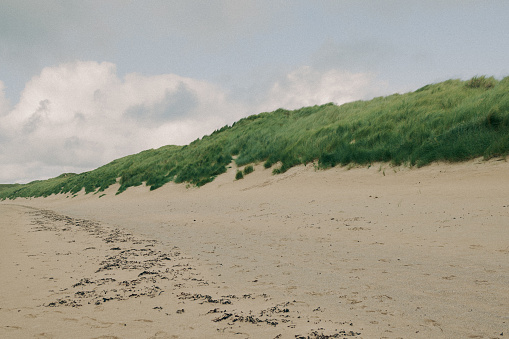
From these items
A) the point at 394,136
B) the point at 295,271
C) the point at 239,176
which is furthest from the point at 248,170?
the point at 295,271

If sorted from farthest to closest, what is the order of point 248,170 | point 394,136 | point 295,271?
point 248,170 < point 394,136 < point 295,271

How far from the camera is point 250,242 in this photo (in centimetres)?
687

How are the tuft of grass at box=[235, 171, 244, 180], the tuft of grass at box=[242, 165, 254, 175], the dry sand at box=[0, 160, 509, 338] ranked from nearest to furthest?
1. the dry sand at box=[0, 160, 509, 338]
2. the tuft of grass at box=[235, 171, 244, 180]
3. the tuft of grass at box=[242, 165, 254, 175]

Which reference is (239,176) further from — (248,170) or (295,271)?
(295,271)

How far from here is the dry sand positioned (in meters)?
3.04

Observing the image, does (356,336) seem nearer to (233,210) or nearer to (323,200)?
(323,200)

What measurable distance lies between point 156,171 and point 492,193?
78.5ft

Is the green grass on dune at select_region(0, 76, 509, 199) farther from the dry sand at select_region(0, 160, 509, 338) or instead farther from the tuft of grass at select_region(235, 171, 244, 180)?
the tuft of grass at select_region(235, 171, 244, 180)

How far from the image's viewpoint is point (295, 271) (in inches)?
187

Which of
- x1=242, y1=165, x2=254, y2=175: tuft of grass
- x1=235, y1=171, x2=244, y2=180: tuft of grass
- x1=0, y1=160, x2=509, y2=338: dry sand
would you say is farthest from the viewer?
x1=242, y1=165, x2=254, y2=175: tuft of grass

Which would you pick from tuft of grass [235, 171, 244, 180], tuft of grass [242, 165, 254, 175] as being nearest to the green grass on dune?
tuft of grass [242, 165, 254, 175]

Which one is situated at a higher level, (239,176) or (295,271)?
(239,176)

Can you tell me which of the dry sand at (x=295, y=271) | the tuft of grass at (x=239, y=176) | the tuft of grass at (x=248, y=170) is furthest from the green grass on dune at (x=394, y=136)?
the tuft of grass at (x=239, y=176)

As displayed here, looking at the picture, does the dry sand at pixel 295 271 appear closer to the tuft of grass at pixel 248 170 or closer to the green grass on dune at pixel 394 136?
the green grass on dune at pixel 394 136
